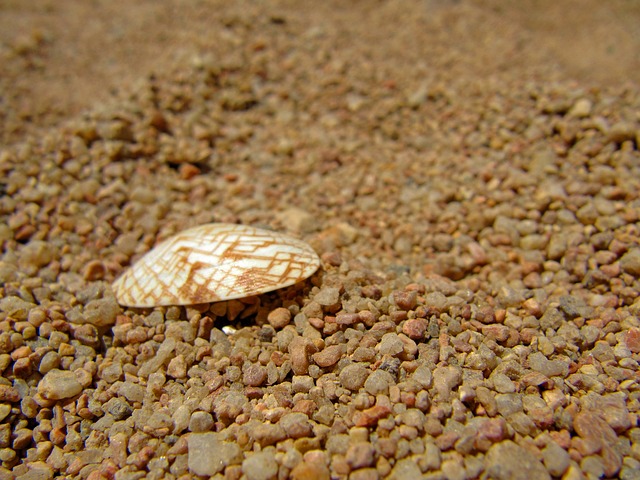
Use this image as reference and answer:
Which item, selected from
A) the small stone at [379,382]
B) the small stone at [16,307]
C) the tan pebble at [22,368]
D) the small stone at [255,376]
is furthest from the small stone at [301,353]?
the small stone at [16,307]

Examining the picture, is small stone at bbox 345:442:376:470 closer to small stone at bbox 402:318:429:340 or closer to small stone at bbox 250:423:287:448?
small stone at bbox 250:423:287:448

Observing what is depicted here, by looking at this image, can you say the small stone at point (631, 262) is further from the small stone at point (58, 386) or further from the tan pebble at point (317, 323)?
the small stone at point (58, 386)

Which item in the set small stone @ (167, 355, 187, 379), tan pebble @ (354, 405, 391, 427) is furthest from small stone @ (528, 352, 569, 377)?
small stone @ (167, 355, 187, 379)

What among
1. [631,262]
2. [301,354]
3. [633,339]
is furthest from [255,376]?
[631,262]

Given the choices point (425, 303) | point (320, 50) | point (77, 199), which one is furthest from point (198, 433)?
point (320, 50)

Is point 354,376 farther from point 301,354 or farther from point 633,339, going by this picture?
point 633,339

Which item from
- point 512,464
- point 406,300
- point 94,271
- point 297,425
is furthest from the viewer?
point 94,271
